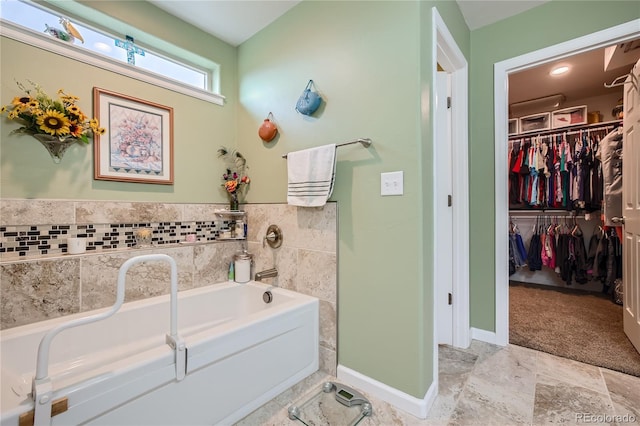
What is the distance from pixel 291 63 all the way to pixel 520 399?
8.40ft

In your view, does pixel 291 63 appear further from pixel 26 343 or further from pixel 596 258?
pixel 596 258

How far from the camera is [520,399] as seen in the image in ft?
4.97

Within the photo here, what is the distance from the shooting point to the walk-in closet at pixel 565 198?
2789mm

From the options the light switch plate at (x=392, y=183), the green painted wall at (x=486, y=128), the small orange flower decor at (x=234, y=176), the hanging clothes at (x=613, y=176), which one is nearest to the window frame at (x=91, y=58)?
the small orange flower decor at (x=234, y=176)

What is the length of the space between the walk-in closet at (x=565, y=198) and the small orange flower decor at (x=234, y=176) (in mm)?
2677

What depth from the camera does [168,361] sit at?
3.83 ft

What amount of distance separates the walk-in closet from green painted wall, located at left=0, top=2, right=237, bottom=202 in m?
2.99

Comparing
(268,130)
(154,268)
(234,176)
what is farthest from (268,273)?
(268,130)

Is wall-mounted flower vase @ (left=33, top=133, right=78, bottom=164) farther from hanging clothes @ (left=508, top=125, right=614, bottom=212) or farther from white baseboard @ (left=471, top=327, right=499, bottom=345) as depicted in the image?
hanging clothes @ (left=508, top=125, right=614, bottom=212)

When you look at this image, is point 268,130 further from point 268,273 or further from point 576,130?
point 576,130

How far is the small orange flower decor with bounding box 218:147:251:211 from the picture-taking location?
7.66 ft

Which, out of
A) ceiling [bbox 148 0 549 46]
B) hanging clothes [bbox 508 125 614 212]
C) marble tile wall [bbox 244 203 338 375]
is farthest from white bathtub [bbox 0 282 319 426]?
hanging clothes [bbox 508 125 614 212]

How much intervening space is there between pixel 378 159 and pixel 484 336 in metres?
1.75

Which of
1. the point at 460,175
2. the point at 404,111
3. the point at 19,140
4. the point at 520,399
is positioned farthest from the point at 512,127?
the point at 19,140
